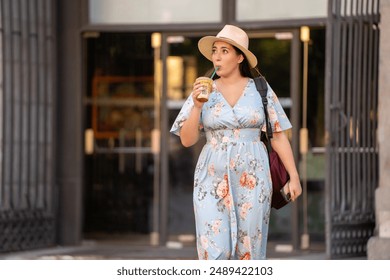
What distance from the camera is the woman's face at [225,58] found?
21.6ft

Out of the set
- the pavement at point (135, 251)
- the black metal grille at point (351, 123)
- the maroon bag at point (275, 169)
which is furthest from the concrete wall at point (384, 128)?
the maroon bag at point (275, 169)

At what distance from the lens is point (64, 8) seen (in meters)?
11.6

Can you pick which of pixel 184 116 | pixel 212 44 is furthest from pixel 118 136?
pixel 184 116

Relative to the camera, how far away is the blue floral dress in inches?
255

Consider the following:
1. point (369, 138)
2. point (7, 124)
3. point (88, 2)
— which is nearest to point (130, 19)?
point (88, 2)

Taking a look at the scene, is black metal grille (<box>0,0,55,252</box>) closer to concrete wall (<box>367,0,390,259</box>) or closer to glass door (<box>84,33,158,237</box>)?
glass door (<box>84,33,158,237</box>)

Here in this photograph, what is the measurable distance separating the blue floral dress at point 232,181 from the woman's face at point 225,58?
147 mm

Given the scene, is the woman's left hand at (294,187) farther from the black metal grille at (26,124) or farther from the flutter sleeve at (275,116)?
the black metal grille at (26,124)

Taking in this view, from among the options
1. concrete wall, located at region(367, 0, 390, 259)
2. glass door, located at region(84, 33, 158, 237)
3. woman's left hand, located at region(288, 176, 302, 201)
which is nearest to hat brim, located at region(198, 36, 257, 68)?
woman's left hand, located at region(288, 176, 302, 201)

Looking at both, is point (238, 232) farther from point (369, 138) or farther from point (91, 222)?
point (91, 222)

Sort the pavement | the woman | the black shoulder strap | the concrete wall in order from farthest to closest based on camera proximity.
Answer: the pavement → the concrete wall → the black shoulder strap → the woman

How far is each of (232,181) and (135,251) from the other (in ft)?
16.7

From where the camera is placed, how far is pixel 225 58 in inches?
260

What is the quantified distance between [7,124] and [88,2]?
5.47 ft
